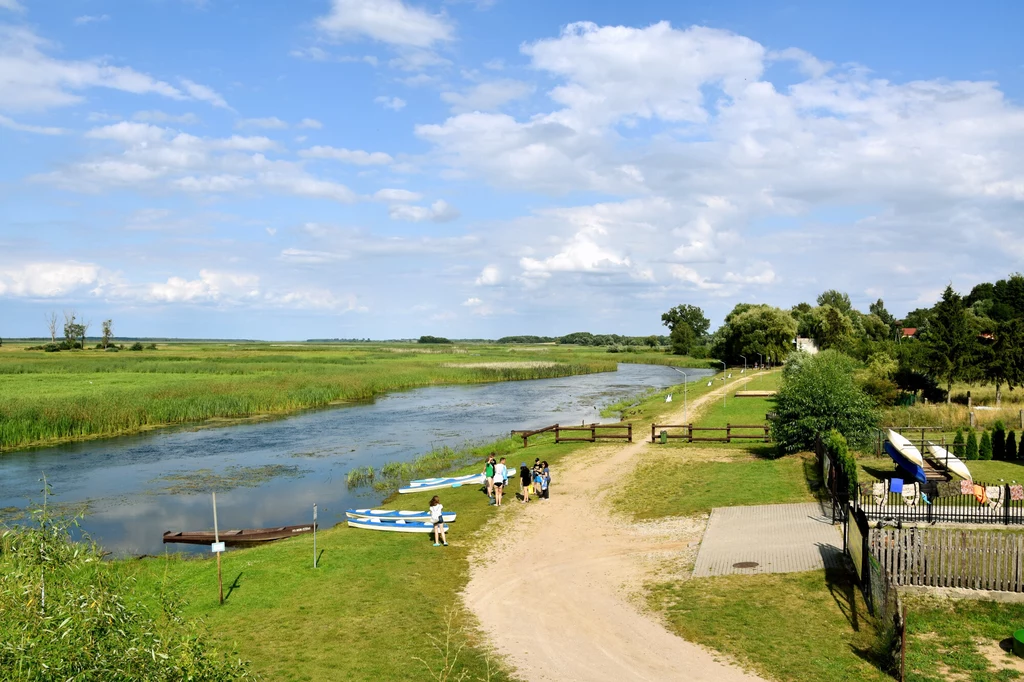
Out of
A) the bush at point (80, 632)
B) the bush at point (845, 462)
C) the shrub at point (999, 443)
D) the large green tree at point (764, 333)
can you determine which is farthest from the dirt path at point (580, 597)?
the large green tree at point (764, 333)

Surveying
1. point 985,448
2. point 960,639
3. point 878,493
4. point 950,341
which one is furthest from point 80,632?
point 950,341

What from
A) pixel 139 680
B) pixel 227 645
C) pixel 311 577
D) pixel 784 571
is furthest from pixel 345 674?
pixel 784 571

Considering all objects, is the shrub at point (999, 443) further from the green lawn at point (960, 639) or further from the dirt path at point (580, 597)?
the green lawn at point (960, 639)

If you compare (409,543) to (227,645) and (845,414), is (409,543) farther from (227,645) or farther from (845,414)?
(845,414)

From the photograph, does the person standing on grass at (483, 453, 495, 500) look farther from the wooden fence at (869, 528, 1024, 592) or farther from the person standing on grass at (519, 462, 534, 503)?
the wooden fence at (869, 528, 1024, 592)

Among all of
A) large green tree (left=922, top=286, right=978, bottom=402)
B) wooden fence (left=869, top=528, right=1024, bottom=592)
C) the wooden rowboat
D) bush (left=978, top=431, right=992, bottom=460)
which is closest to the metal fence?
wooden fence (left=869, top=528, right=1024, bottom=592)

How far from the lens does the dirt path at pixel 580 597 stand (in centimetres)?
1234

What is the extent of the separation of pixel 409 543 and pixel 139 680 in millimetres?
15143

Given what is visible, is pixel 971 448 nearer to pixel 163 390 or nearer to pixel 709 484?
pixel 709 484

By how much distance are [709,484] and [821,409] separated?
6720mm

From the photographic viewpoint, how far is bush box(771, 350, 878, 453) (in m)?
28.9

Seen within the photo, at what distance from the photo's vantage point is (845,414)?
2892cm

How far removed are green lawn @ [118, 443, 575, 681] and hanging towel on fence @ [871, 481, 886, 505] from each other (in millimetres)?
11851

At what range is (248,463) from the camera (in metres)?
38.6
